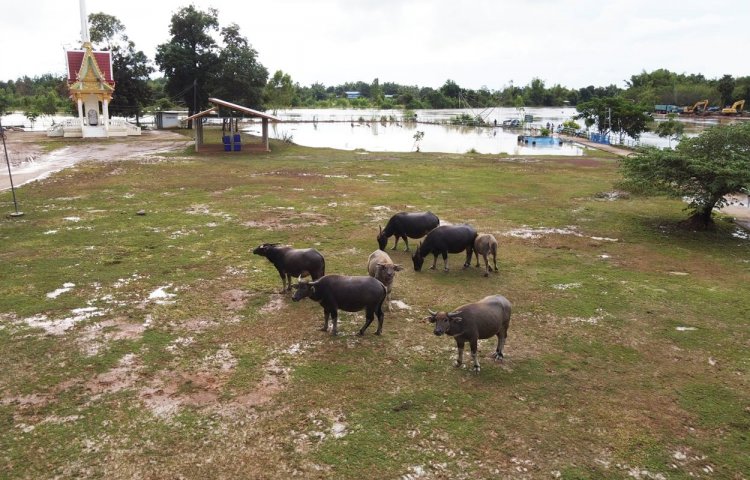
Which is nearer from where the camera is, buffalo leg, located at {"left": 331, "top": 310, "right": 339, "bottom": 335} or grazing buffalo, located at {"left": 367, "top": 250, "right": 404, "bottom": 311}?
buffalo leg, located at {"left": 331, "top": 310, "right": 339, "bottom": 335}

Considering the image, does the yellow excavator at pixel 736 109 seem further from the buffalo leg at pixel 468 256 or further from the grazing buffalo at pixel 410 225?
the buffalo leg at pixel 468 256

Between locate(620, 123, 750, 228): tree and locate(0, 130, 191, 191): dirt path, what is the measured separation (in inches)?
941

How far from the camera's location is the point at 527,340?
8.38m

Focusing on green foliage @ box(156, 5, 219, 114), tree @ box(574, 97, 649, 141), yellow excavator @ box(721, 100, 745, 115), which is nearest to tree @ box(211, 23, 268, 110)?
green foliage @ box(156, 5, 219, 114)

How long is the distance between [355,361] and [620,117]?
4752cm

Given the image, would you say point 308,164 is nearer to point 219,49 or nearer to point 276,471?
point 276,471

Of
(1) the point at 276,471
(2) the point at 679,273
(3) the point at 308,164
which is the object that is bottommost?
(1) the point at 276,471

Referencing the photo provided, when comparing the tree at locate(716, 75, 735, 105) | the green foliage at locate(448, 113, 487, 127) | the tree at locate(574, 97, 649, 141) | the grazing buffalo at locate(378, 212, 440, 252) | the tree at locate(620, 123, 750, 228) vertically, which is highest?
the tree at locate(716, 75, 735, 105)

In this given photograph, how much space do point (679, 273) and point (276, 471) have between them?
1039 centimetres

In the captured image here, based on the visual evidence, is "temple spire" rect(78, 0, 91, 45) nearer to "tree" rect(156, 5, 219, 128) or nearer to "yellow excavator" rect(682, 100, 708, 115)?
"tree" rect(156, 5, 219, 128)

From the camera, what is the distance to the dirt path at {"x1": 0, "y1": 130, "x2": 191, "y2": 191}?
2472 centimetres

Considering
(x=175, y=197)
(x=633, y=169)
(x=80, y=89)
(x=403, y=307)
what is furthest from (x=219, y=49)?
(x=403, y=307)

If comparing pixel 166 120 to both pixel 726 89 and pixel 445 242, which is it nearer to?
pixel 445 242

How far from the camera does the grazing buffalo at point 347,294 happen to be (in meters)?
8.15
